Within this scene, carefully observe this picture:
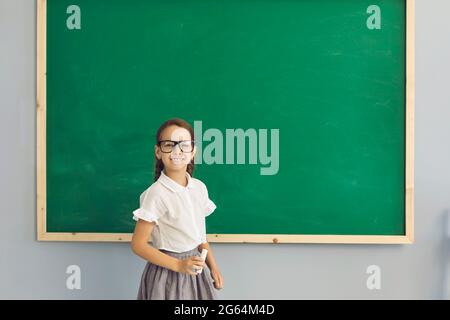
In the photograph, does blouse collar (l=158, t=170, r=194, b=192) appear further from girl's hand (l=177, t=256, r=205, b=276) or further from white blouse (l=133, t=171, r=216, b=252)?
girl's hand (l=177, t=256, r=205, b=276)

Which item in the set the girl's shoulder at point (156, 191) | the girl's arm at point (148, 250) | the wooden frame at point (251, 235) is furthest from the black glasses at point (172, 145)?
the wooden frame at point (251, 235)

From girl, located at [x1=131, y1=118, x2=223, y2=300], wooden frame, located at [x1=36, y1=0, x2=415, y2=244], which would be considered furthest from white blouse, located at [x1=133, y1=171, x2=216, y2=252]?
wooden frame, located at [x1=36, y1=0, x2=415, y2=244]

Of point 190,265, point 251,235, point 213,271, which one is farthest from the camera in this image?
point 251,235

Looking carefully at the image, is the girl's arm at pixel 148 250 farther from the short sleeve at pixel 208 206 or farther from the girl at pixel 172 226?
the short sleeve at pixel 208 206

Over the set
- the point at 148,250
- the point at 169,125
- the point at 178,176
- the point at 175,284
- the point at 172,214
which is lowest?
the point at 175,284

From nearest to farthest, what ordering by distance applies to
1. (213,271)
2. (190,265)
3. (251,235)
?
1. (190,265)
2. (213,271)
3. (251,235)

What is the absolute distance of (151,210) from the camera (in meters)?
1.83

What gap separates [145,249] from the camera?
5.97 ft

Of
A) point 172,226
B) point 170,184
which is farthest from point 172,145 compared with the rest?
point 172,226

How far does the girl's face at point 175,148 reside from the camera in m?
1.85

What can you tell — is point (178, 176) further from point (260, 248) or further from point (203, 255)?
point (260, 248)

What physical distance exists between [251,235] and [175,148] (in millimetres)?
489
